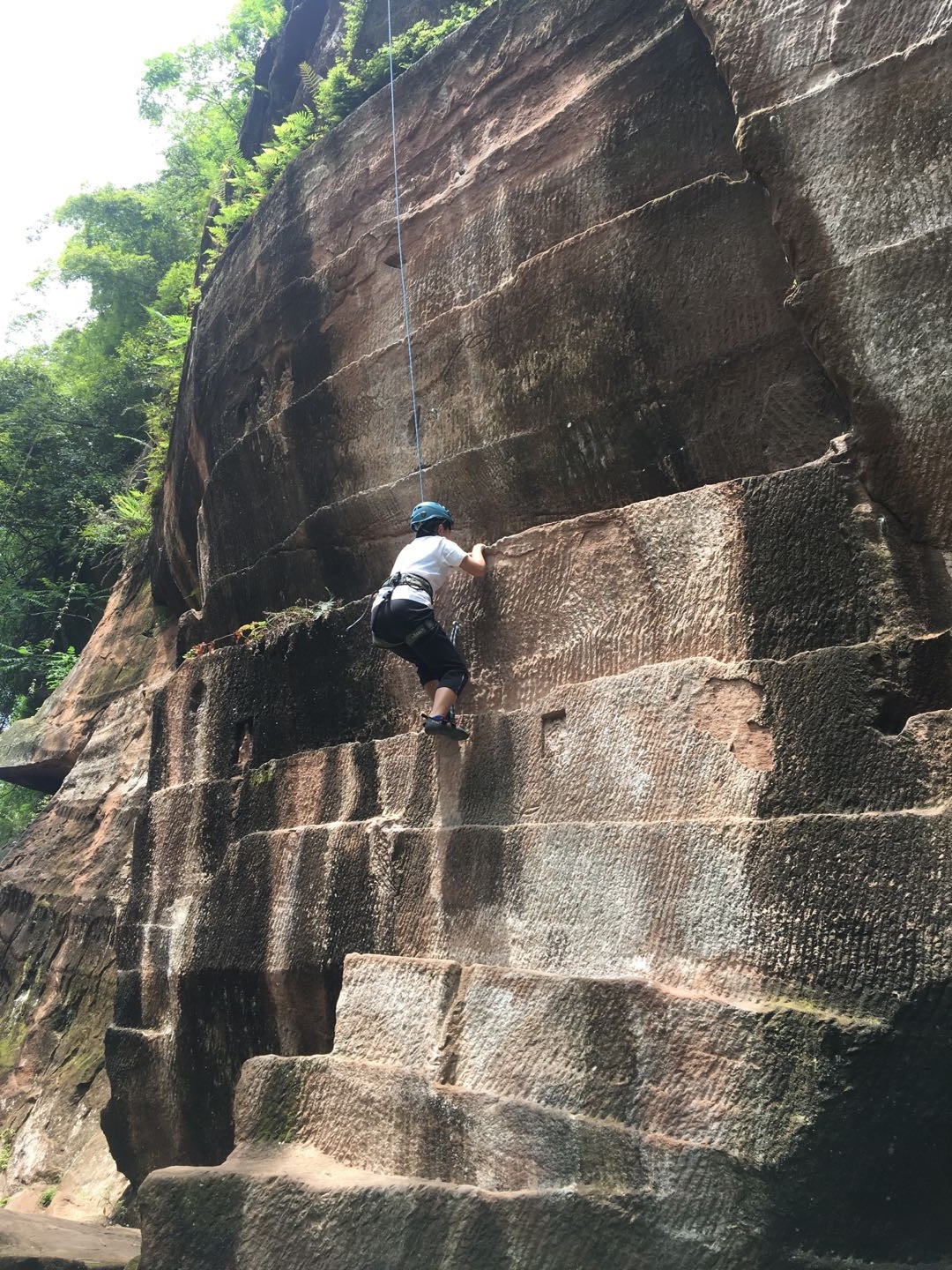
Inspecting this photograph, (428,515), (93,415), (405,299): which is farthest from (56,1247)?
(93,415)

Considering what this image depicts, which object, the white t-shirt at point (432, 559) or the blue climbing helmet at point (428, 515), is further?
the blue climbing helmet at point (428, 515)

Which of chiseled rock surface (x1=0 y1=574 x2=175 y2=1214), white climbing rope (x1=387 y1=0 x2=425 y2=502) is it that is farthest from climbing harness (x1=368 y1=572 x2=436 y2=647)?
chiseled rock surface (x1=0 y1=574 x2=175 y2=1214)

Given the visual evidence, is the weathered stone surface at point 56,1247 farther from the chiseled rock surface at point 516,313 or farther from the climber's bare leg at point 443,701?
the chiseled rock surface at point 516,313

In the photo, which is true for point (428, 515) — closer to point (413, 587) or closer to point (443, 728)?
point (413, 587)

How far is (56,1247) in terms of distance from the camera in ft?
15.1

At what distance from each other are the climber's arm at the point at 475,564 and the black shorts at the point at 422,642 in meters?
0.28

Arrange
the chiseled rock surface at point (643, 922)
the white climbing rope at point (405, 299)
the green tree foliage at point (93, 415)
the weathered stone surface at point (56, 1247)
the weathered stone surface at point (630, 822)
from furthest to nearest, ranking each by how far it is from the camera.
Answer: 1. the green tree foliage at point (93, 415)
2. the white climbing rope at point (405, 299)
3. the weathered stone surface at point (56, 1247)
4. the weathered stone surface at point (630, 822)
5. the chiseled rock surface at point (643, 922)

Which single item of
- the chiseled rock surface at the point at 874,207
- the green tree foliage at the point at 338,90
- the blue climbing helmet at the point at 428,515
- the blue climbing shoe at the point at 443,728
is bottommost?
the blue climbing shoe at the point at 443,728

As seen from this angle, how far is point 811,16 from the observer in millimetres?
4152

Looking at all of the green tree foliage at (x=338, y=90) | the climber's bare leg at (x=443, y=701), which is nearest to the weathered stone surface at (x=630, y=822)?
the climber's bare leg at (x=443, y=701)

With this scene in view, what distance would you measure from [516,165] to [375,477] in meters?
1.88

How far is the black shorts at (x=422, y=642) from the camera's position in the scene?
4.53 metres

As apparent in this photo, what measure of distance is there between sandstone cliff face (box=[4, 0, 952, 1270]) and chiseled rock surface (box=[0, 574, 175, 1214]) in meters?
2.01

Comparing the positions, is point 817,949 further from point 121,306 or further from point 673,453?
point 121,306
